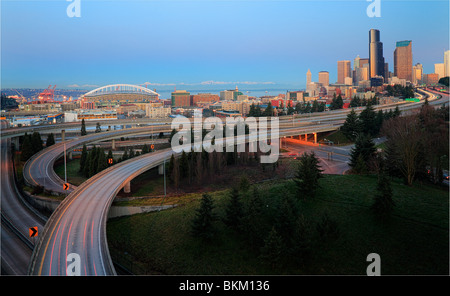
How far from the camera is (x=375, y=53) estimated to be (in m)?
182

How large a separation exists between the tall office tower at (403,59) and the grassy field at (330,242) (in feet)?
568

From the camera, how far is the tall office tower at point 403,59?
165m

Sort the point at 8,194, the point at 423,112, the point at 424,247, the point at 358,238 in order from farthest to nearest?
the point at 423,112 → the point at 8,194 → the point at 358,238 → the point at 424,247

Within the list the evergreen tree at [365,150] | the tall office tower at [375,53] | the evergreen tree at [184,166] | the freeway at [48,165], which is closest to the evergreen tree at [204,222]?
the evergreen tree at [184,166]

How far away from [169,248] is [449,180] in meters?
15.3

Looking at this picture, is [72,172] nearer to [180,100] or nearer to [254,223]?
[254,223]

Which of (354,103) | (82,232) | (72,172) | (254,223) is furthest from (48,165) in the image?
(354,103)

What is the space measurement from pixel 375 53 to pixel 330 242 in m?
195

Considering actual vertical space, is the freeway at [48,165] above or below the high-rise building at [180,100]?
below

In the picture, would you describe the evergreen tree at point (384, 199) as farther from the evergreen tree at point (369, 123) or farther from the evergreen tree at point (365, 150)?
the evergreen tree at point (369, 123)

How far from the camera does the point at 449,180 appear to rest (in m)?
18.1
